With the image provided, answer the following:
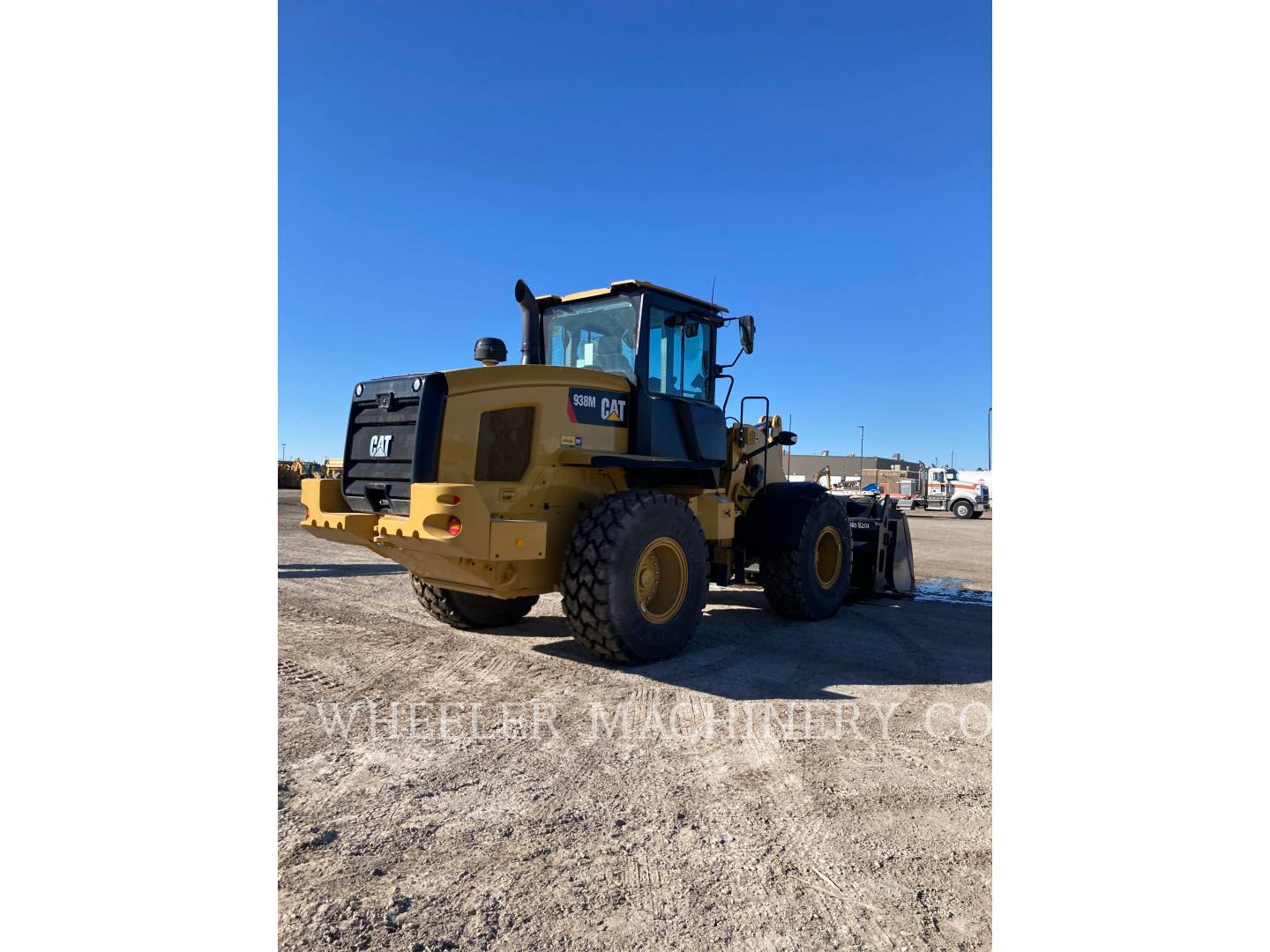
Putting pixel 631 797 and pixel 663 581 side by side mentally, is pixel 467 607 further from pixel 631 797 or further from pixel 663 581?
pixel 631 797

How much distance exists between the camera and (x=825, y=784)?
130 inches

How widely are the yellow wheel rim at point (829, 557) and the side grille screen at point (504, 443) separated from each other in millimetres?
3522

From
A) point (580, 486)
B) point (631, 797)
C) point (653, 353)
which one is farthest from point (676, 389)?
point (631, 797)

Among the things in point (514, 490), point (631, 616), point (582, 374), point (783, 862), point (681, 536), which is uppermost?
point (582, 374)

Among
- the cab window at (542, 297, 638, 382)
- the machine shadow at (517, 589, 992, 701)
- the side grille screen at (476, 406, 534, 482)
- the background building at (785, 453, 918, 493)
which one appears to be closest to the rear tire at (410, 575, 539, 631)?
the machine shadow at (517, 589, 992, 701)

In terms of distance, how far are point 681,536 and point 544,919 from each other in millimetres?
3509

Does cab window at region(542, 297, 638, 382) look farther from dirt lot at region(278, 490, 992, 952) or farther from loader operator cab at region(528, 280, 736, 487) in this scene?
dirt lot at region(278, 490, 992, 952)

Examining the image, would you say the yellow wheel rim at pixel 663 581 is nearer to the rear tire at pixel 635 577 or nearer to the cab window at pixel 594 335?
the rear tire at pixel 635 577

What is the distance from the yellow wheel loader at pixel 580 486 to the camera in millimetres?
4930

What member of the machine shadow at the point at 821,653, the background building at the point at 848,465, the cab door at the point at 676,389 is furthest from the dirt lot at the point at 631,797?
the background building at the point at 848,465

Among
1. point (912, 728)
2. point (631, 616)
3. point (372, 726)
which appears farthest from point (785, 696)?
point (372, 726)

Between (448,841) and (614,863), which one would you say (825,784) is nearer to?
(614,863)

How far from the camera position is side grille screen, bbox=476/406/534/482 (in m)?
5.15

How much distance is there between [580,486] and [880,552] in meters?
4.36
